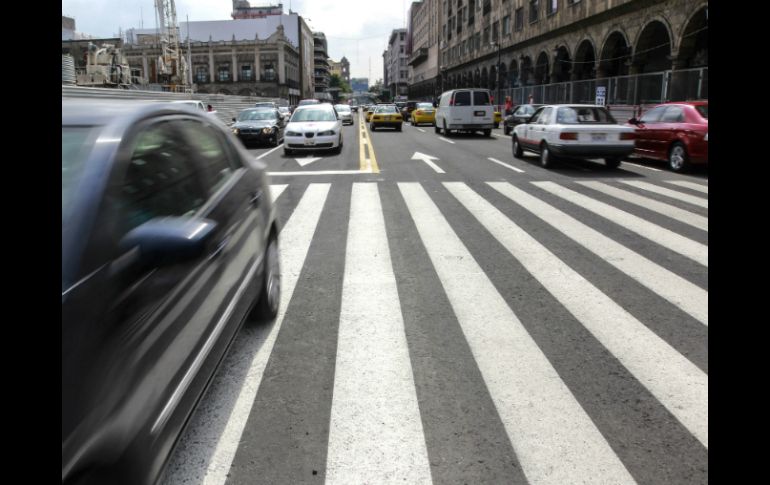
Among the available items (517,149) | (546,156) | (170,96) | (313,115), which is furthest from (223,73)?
(546,156)

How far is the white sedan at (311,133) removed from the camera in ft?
57.4

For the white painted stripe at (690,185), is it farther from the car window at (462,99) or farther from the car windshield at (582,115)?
the car window at (462,99)

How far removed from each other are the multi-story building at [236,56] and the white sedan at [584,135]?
3575 inches

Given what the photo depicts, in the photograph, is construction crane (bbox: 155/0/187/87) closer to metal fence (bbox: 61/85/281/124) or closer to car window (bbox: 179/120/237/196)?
metal fence (bbox: 61/85/281/124)

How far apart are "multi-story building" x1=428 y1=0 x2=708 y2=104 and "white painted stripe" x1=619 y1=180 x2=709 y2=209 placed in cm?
1092

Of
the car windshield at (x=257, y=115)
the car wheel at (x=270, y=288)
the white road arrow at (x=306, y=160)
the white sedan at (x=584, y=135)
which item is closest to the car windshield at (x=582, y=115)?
the white sedan at (x=584, y=135)

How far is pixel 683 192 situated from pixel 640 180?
5.14ft

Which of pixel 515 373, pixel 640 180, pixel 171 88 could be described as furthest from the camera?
pixel 171 88

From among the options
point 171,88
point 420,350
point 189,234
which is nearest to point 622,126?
point 420,350

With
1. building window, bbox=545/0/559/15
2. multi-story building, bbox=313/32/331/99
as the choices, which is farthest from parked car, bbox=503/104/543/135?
multi-story building, bbox=313/32/331/99

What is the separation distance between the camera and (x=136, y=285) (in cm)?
204

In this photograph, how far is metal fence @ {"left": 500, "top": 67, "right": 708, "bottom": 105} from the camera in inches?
787
